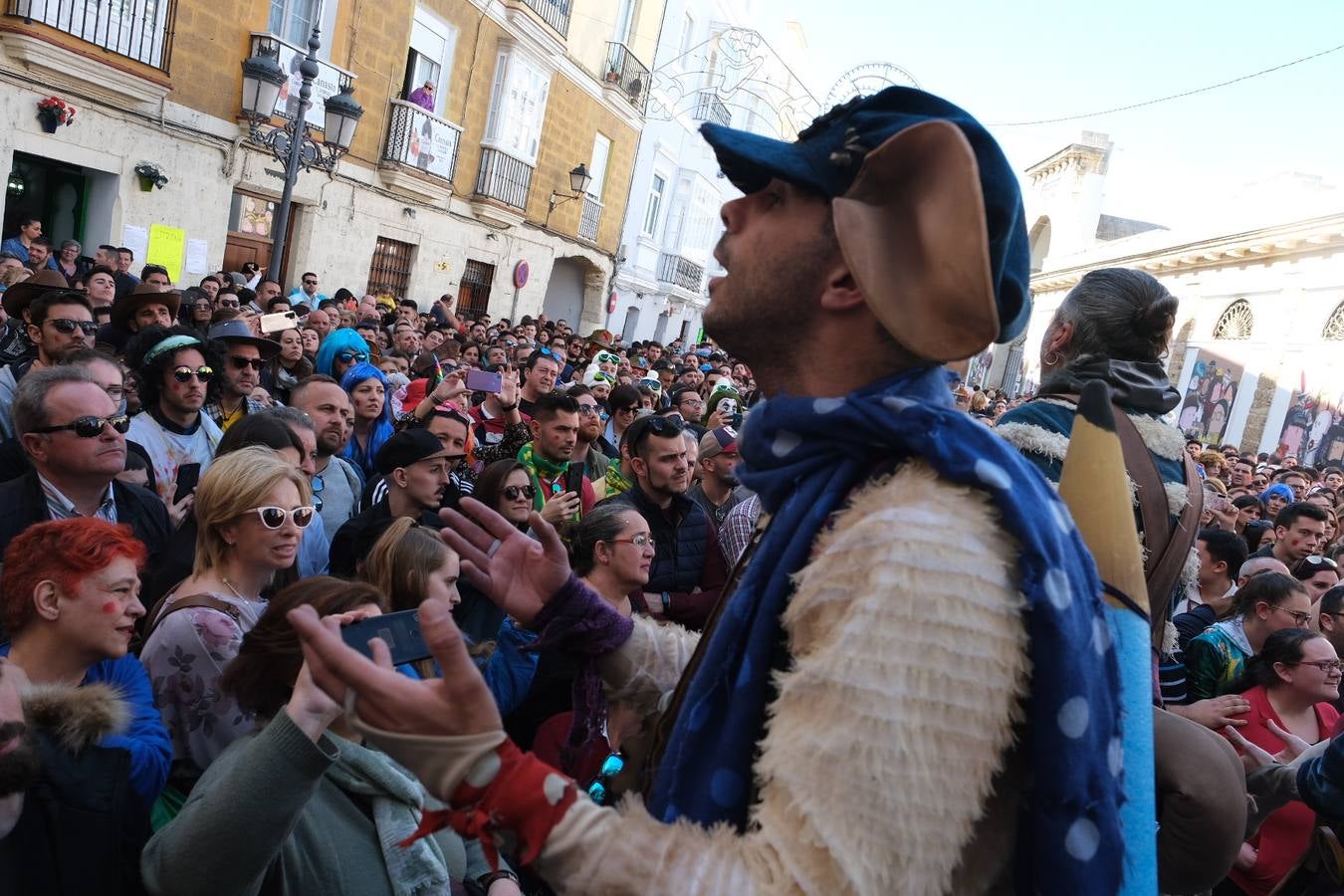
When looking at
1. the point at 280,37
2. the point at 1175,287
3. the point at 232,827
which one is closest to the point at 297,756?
the point at 232,827

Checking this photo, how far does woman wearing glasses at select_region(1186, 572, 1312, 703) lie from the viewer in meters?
4.68

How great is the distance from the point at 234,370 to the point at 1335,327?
821 inches

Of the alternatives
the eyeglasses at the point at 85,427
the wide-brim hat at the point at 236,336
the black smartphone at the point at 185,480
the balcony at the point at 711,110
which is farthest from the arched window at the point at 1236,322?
the eyeglasses at the point at 85,427

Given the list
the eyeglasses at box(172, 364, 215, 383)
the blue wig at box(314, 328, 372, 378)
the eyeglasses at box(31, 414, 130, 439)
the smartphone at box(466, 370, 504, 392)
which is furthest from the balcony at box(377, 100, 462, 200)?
the eyeglasses at box(31, 414, 130, 439)

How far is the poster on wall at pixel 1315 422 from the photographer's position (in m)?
18.8

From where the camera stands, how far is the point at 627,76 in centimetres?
2380

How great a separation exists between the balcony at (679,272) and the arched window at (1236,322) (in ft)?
49.4

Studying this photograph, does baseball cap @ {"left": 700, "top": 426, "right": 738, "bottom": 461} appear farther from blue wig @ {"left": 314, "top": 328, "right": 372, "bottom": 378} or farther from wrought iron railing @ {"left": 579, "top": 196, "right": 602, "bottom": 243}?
wrought iron railing @ {"left": 579, "top": 196, "right": 602, "bottom": 243}

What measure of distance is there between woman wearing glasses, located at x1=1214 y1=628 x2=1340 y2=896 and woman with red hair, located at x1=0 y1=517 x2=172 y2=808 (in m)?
3.93

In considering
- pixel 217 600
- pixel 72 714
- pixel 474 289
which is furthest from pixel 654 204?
pixel 72 714

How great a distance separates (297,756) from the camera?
196 cm

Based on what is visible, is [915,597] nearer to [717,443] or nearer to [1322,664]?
[1322,664]

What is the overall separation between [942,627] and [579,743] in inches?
52.7

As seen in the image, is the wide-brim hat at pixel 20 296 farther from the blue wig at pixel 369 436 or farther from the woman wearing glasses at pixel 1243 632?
the woman wearing glasses at pixel 1243 632
